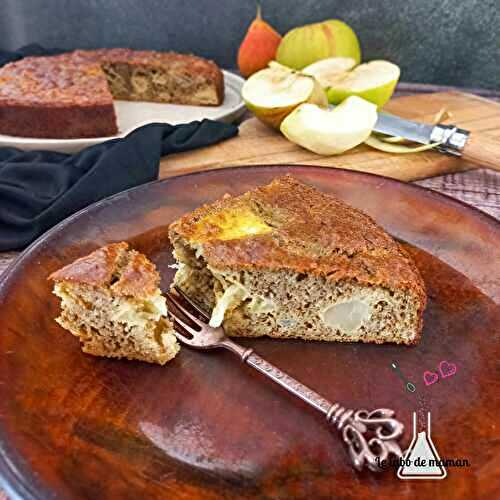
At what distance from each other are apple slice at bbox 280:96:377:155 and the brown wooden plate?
1.02 m

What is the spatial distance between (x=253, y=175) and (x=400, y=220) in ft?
2.19

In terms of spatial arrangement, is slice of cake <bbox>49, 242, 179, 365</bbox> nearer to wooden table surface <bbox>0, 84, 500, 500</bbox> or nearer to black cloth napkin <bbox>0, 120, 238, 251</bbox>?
black cloth napkin <bbox>0, 120, 238, 251</bbox>

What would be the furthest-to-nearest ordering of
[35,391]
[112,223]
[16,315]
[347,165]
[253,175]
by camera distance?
[347,165] → [253,175] → [112,223] → [16,315] → [35,391]

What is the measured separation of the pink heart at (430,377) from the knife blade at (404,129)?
5.82ft

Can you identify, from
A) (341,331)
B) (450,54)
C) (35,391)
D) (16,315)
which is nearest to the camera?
(35,391)

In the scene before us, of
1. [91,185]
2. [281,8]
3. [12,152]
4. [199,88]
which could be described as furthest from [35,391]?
[281,8]

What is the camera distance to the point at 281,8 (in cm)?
493

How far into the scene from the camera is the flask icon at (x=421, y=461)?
1.56 m

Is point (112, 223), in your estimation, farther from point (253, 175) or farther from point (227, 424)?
point (227, 424)

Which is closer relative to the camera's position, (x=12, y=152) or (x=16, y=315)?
(x=16, y=315)

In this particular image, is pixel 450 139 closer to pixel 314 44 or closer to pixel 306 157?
pixel 306 157

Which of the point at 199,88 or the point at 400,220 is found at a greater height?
the point at 400,220

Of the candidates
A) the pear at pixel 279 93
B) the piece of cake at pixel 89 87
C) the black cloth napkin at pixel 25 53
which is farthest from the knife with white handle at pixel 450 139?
the black cloth napkin at pixel 25 53

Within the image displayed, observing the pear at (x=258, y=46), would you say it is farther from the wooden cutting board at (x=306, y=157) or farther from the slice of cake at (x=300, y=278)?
the slice of cake at (x=300, y=278)
